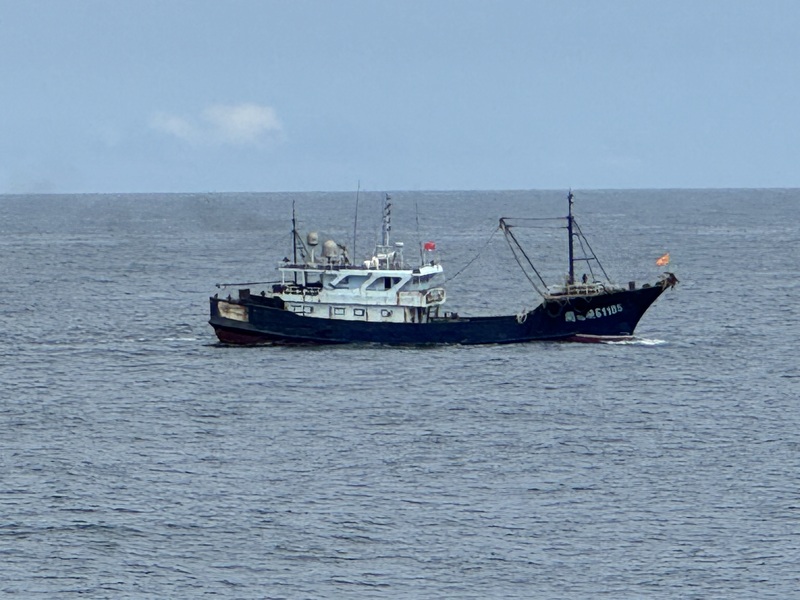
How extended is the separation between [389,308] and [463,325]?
446 centimetres

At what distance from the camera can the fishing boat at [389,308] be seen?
84.8m

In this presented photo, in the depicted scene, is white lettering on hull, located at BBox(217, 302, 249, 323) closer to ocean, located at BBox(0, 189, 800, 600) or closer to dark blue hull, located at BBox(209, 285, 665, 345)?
dark blue hull, located at BBox(209, 285, 665, 345)

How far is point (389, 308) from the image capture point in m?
85.3

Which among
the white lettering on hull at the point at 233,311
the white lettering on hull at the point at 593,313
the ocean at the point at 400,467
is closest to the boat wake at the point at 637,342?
the ocean at the point at 400,467

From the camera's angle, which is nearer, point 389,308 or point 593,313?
point 389,308

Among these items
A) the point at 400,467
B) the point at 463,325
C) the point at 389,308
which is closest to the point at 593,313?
the point at 463,325

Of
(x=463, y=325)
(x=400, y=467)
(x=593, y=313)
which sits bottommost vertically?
(x=400, y=467)

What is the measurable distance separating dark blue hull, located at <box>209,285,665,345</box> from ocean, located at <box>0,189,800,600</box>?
0.90m

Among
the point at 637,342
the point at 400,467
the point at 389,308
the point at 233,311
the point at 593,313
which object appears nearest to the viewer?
the point at 400,467

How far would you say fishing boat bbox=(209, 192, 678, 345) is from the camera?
8481 centimetres

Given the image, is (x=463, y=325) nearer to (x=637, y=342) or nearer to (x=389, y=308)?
(x=389, y=308)

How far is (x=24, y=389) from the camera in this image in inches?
2968

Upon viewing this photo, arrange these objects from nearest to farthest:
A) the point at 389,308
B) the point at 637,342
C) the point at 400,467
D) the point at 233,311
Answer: the point at 400,467 < the point at 389,308 < the point at 233,311 < the point at 637,342

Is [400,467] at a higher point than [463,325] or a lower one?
lower
